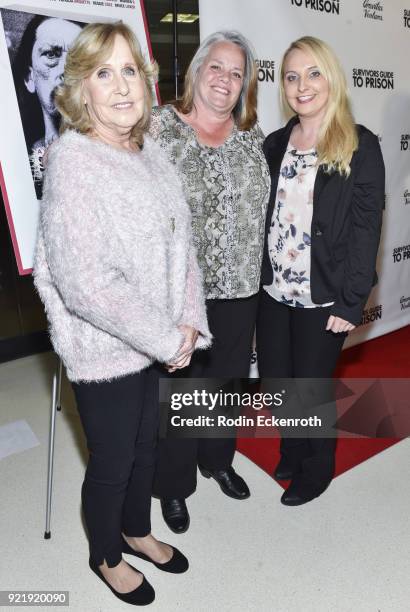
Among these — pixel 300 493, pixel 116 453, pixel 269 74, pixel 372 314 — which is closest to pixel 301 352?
pixel 300 493

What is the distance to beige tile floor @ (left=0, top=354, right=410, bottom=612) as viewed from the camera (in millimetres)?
1801

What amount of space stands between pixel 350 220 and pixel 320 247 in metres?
0.13

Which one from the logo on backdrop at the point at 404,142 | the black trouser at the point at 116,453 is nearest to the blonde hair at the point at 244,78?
the black trouser at the point at 116,453

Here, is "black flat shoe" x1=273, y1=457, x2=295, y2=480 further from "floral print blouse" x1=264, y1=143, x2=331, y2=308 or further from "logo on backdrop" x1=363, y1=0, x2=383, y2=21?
"logo on backdrop" x1=363, y1=0, x2=383, y2=21

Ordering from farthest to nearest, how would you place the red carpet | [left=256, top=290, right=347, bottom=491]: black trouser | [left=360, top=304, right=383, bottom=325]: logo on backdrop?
[left=360, top=304, right=383, bottom=325]: logo on backdrop, the red carpet, [left=256, top=290, right=347, bottom=491]: black trouser

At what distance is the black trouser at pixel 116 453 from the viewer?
151 centimetres

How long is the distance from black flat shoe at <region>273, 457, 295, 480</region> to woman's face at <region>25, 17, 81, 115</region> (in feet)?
5.34

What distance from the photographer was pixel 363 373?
11.0ft

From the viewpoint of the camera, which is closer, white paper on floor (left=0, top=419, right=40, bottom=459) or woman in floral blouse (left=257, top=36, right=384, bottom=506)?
woman in floral blouse (left=257, top=36, right=384, bottom=506)

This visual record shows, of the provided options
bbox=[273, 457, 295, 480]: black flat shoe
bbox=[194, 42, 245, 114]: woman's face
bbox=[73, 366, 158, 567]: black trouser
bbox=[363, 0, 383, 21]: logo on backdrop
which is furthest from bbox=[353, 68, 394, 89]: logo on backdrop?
bbox=[73, 366, 158, 567]: black trouser

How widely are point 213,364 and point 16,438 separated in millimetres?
1213

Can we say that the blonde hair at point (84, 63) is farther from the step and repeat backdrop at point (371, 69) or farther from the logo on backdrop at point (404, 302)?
the logo on backdrop at point (404, 302)

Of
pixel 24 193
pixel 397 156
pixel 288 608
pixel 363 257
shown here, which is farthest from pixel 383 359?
pixel 24 193

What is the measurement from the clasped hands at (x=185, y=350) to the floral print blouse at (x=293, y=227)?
479mm
